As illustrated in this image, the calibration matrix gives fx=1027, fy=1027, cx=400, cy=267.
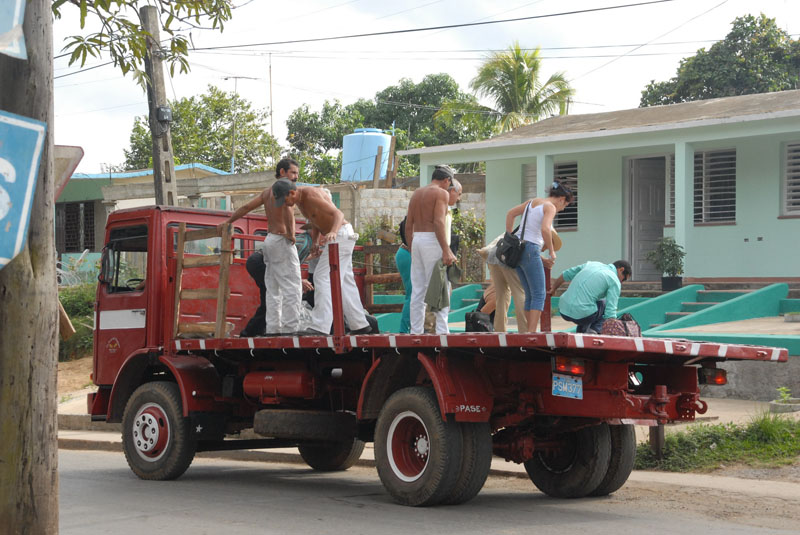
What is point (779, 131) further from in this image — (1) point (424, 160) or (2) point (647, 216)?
(1) point (424, 160)

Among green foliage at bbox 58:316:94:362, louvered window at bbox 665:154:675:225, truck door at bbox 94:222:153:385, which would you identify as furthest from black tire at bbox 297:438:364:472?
green foliage at bbox 58:316:94:362

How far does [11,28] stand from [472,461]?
179 inches

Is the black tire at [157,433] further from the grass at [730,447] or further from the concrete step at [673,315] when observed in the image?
the concrete step at [673,315]

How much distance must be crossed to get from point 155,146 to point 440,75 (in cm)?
3762

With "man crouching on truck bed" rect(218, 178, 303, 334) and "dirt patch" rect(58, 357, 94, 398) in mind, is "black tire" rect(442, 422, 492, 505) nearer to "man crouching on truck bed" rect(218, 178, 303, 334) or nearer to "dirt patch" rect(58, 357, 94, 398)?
"man crouching on truck bed" rect(218, 178, 303, 334)

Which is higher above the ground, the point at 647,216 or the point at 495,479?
the point at 647,216

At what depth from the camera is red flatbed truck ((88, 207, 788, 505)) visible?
6.95 m

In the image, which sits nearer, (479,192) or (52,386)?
(52,386)

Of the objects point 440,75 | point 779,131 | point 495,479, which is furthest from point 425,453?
point 440,75

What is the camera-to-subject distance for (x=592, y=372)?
22.6ft

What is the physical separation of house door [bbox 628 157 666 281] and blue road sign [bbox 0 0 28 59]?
1682 cm

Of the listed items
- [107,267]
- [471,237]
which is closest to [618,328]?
[107,267]

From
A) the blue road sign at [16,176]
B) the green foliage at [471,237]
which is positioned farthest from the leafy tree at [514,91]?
the blue road sign at [16,176]

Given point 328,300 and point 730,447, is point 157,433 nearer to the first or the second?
point 328,300
